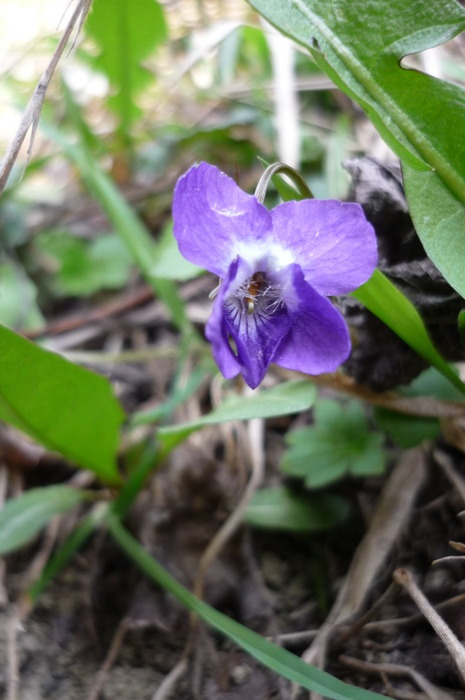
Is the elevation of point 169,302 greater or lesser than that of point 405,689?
greater

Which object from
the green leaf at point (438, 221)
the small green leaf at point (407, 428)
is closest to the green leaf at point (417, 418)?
the small green leaf at point (407, 428)

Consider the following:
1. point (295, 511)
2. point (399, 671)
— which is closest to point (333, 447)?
point (295, 511)

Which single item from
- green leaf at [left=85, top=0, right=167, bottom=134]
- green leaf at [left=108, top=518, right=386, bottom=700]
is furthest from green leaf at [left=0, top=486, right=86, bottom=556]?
green leaf at [left=85, top=0, right=167, bottom=134]

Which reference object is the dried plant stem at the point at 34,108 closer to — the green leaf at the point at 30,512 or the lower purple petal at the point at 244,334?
the lower purple petal at the point at 244,334

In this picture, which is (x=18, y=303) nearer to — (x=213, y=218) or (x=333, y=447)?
(x=333, y=447)

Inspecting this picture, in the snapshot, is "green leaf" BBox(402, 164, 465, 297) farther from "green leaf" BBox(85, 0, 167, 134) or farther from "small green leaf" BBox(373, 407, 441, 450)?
"green leaf" BBox(85, 0, 167, 134)

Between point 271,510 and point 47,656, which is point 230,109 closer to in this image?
point 271,510

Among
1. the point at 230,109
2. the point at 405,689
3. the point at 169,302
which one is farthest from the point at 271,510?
the point at 230,109
